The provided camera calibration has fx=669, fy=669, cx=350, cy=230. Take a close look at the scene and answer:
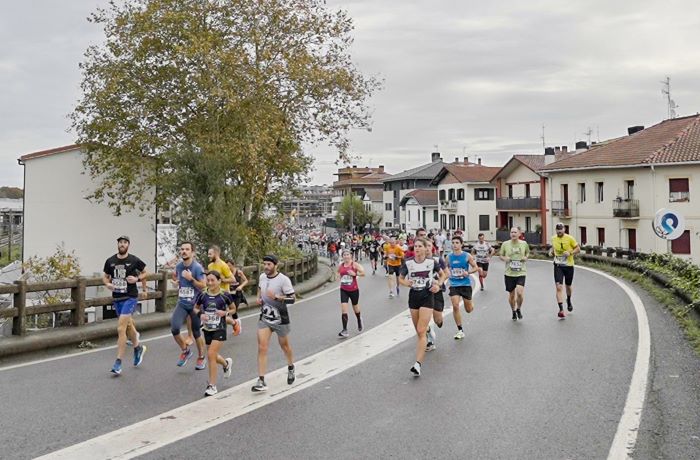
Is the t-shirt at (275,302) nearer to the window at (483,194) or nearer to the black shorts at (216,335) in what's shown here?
the black shorts at (216,335)

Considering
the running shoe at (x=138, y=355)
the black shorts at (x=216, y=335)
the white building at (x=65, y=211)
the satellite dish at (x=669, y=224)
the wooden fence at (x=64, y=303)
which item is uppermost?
the white building at (x=65, y=211)

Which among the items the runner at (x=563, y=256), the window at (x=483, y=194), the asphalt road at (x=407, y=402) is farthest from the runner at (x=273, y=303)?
the window at (x=483, y=194)

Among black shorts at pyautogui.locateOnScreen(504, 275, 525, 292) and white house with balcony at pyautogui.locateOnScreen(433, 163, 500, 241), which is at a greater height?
white house with balcony at pyautogui.locateOnScreen(433, 163, 500, 241)

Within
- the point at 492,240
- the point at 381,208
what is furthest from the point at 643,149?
the point at 381,208

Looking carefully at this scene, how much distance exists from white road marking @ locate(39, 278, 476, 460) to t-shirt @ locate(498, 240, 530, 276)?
Answer: 349cm

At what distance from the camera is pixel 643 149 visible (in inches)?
1735

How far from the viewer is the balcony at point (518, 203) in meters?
57.6

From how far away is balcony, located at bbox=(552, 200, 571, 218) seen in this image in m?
50.4

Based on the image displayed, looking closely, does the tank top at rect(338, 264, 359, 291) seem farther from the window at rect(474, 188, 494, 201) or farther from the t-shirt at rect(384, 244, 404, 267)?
the window at rect(474, 188, 494, 201)

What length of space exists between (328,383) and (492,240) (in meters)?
65.4

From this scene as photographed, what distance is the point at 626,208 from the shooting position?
4331cm

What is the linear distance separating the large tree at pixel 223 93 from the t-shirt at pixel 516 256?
9513 millimetres

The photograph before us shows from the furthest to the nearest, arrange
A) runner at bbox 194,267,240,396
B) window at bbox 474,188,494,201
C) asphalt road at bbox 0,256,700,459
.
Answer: window at bbox 474,188,494,201
runner at bbox 194,267,240,396
asphalt road at bbox 0,256,700,459

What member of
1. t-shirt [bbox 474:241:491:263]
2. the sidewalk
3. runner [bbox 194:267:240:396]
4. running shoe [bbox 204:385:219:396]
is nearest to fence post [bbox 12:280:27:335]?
Answer: the sidewalk
